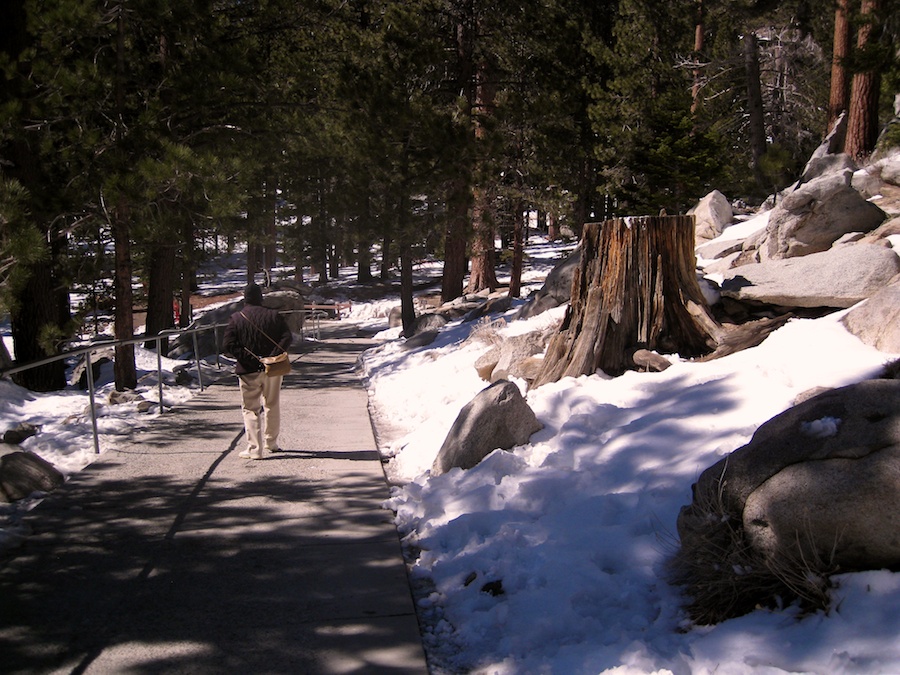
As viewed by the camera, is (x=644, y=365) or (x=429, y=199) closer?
(x=644, y=365)

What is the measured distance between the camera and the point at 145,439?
27.1 feet

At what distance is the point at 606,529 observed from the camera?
14.8 ft

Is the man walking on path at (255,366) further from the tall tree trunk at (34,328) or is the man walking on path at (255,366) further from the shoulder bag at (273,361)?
the tall tree trunk at (34,328)

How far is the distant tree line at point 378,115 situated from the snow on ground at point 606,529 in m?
3.96

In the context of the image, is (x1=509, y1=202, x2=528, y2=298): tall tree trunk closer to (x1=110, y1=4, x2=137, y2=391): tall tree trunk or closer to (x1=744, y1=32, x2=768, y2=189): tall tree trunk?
(x1=744, y1=32, x2=768, y2=189): tall tree trunk

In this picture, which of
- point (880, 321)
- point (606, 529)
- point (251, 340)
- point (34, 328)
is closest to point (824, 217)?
point (880, 321)

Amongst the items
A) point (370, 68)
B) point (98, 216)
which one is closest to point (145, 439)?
point (98, 216)

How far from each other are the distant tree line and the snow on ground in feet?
13.0

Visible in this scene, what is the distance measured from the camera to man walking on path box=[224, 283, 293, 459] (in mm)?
7586

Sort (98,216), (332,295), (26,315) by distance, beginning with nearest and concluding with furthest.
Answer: (98,216), (26,315), (332,295)

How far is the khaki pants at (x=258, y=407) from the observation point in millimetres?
7559

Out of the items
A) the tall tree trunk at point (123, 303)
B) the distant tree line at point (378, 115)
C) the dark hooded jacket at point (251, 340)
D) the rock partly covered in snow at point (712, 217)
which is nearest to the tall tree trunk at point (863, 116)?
the distant tree line at point (378, 115)

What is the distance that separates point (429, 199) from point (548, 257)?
18.6 m

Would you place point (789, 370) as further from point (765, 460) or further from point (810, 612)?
point (810, 612)
